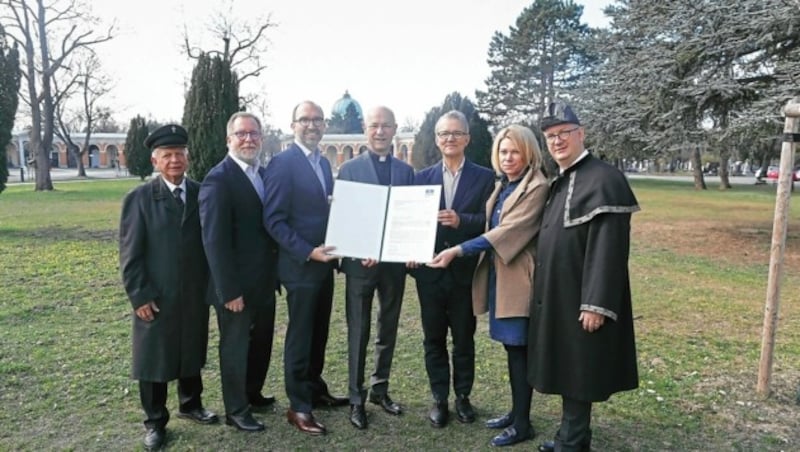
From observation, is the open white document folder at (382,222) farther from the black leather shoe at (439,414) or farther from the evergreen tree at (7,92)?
the evergreen tree at (7,92)

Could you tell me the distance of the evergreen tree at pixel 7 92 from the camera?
14.1 meters

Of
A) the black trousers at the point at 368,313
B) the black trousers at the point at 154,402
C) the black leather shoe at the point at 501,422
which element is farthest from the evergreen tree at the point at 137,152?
the black leather shoe at the point at 501,422

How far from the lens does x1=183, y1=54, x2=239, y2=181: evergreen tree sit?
16.3 meters

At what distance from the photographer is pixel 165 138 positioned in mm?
3533

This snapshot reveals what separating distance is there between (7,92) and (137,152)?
2609 cm

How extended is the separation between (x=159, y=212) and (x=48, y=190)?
2912 centimetres

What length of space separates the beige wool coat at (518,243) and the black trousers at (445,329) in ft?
1.24

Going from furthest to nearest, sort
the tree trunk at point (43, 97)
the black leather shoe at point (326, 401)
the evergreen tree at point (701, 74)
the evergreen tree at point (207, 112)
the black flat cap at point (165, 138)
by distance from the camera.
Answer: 1. the tree trunk at point (43, 97)
2. the evergreen tree at point (207, 112)
3. the evergreen tree at point (701, 74)
4. the black leather shoe at point (326, 401)
5. the black flat cap at point (165, 138)

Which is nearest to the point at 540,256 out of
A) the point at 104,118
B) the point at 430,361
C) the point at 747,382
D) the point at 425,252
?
the point at 425,252

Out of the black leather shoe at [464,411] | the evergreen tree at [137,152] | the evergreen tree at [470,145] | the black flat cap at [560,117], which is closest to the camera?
the black flat cap at [560,117]

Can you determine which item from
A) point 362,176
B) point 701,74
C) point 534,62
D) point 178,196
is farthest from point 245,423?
point 534,62

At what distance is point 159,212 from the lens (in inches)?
138

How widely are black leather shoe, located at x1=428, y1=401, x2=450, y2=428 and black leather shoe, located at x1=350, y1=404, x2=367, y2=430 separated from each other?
48 cm

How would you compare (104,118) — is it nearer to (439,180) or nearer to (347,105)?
(347,105)
